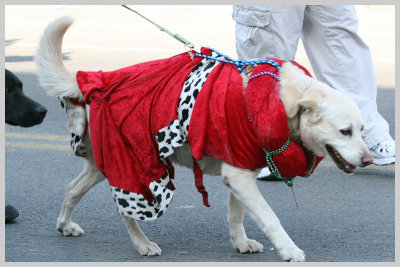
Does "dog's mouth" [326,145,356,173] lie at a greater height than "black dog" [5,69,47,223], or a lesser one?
greater

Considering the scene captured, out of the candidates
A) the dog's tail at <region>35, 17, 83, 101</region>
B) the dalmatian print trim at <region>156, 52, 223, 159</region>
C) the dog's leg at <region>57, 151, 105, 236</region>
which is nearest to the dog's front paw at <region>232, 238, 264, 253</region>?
the dalmatian print trim at <region>156, 52, 223, 159</region>

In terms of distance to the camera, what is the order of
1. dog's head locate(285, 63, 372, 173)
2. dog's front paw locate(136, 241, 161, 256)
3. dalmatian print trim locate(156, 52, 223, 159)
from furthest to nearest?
1. dog's front paw locate(136, 241, 161, 256)
2. dalmatian print trim locate(156, 52, 223, 159)
3. dog's head locate(285, 63, 372, 173)

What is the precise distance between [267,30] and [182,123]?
146 cm

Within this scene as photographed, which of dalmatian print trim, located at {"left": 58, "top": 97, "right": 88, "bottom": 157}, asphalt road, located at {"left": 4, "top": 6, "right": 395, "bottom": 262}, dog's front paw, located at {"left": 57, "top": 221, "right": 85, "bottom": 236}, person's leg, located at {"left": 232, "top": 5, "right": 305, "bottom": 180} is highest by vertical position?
person's leg, located at {"left": 232, "top": 5, "right": 305, "bottom": 180}

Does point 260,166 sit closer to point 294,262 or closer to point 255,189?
point 255,189

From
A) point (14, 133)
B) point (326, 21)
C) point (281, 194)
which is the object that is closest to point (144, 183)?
point (281, 194)

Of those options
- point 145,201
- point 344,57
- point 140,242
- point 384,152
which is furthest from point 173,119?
point 384,152

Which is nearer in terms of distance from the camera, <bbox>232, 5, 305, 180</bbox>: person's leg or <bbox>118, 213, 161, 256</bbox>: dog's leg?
<bbox>118, 213, 161, 256</bbox>: dog's leg

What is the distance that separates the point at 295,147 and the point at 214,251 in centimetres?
85

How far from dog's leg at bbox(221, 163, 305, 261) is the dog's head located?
0.35m

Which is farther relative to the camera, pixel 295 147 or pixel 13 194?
pixel 13 194

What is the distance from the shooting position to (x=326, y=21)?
16.4 feet

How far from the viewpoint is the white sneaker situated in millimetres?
5109

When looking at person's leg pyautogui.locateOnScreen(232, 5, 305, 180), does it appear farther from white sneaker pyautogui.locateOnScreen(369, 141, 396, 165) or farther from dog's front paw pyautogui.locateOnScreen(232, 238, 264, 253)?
dog's front paw pyautogui.locateOnScreen(232, 238, 264, 253)
